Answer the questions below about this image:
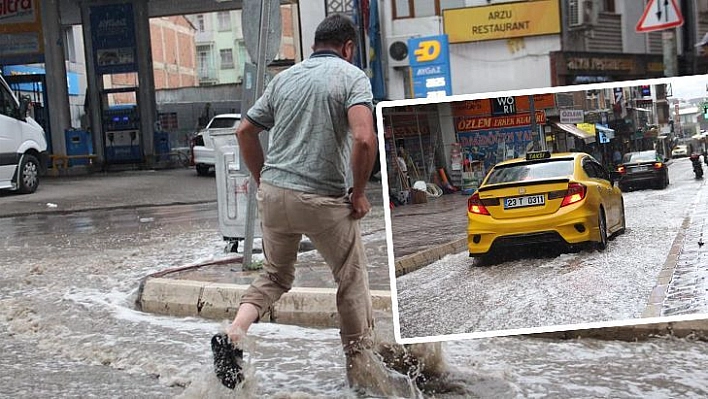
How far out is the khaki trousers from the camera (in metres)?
3.82

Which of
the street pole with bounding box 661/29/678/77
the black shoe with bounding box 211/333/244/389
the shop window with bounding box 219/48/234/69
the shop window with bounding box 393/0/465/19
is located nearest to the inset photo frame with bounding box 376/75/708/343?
the black shoe with bounding box 211/333/244/389

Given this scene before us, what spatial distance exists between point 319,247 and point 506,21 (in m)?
19.9

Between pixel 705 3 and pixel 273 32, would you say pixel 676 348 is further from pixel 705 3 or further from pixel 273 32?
pixel 705 3

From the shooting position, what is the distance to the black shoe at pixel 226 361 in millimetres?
3721

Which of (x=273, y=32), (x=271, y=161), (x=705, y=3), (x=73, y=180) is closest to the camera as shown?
(x=271, y=161)

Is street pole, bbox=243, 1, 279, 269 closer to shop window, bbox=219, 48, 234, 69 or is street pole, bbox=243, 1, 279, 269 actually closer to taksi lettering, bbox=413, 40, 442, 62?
taksi lettering, bbox=413, 40, 442, 62

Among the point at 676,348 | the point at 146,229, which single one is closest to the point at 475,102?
the point at 676,348

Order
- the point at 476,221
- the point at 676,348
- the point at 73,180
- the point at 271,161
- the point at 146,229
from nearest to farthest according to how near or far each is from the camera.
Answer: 1. the point at 476,221
2. the point at 271,161
3. the point at 676,348
4. the point at 146,229
5. the point at 73,180

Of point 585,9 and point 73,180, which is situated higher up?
point 585,9

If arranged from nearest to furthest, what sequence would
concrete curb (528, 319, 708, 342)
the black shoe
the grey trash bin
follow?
the black shoe, concrete curb (528, 319, 708, 342), the grey trash bin

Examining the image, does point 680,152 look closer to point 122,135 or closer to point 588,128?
point 588,128

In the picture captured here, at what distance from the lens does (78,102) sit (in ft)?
147

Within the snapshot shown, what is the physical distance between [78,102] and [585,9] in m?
29.7

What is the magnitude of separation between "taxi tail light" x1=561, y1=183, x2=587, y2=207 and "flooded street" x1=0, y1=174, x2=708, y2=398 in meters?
1.00
